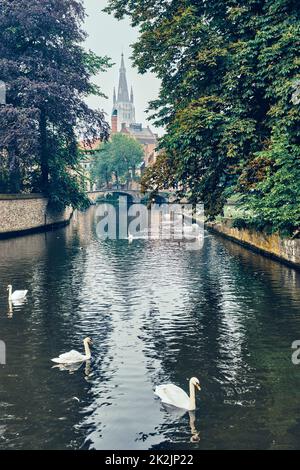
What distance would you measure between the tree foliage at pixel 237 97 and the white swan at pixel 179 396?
1785 centimetres

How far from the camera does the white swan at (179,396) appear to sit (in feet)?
40.4

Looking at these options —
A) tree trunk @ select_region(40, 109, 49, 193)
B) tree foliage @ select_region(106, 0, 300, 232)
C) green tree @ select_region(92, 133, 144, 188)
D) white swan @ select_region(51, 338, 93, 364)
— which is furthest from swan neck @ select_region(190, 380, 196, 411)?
green tree @ select_region(92, 133, 144, 188)

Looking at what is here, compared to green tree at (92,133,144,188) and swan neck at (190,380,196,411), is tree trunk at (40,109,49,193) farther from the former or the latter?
green tree at (92,133,144,188)

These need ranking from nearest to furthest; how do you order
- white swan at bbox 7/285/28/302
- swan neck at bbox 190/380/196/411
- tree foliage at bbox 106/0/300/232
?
1. swan neck at bbox 190/380/196/411
2. white swan at bbox 7/285/28/302
3. tree foliage at bbox 106/0/300/232

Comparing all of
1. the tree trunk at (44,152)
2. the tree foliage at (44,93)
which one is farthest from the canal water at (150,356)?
the tree trunk at (44,152)

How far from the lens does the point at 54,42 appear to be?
57031 mm

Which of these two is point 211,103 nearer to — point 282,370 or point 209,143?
point 209,143

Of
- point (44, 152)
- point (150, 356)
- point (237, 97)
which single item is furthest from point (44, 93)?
point (150, 356)

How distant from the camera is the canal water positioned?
37.2 ft

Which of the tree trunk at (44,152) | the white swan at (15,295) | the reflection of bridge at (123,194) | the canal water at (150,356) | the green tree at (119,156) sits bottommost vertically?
the canal water at (150,356)

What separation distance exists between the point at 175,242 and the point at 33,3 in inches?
1022

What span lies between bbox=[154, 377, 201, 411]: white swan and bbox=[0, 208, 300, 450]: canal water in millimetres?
223

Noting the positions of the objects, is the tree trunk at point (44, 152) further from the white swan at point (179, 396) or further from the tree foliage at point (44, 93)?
the white swan at point (179, 396)
